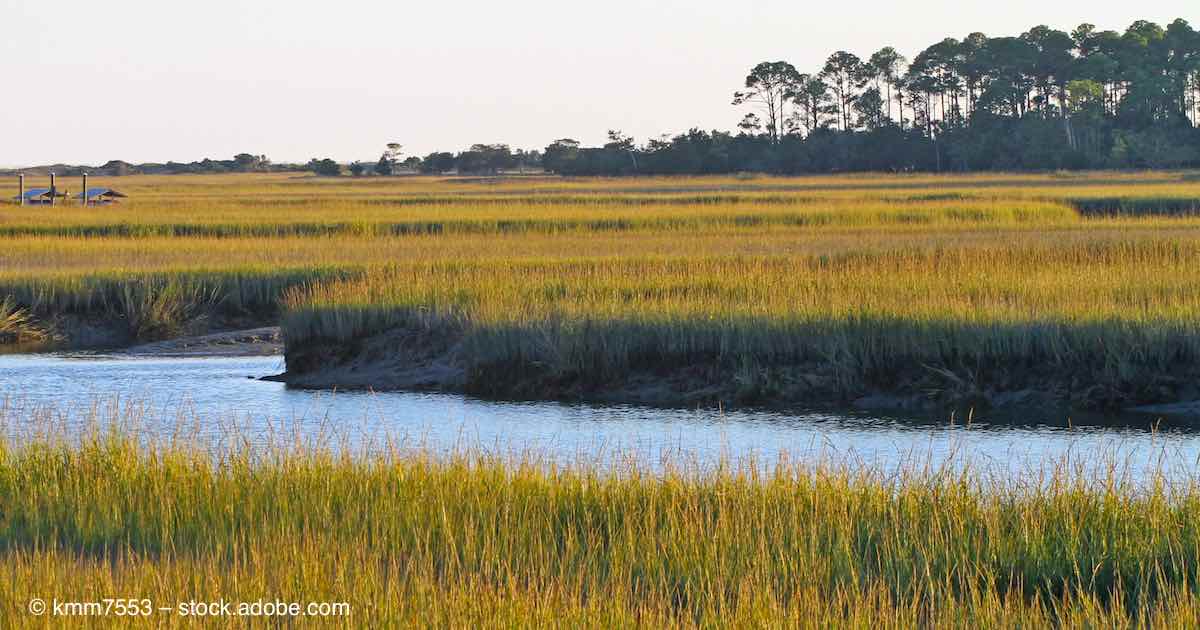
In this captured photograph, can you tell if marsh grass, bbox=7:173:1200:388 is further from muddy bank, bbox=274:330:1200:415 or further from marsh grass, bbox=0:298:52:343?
marsh grass, bbox=0:298:52:343

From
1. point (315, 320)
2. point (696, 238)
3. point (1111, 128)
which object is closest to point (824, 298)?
point (315, 320)

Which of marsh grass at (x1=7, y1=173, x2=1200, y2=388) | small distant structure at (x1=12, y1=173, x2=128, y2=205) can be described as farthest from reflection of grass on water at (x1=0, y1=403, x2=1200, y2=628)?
small distant structure at (x1=12, y1=173, x2=128, y2=205)

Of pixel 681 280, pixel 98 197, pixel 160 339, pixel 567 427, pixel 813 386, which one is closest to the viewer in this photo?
pixel 567 427

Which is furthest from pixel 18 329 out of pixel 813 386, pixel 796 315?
pixel 813 386

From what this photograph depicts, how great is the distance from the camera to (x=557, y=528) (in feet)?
28.6

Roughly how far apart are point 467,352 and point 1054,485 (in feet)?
36.1

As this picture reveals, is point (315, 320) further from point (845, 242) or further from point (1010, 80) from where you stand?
point (1010, 80)

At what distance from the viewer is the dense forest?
295 ft

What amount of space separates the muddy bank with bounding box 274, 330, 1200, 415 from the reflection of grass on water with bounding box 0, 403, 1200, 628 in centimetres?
625

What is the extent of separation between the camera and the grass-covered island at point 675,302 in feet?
53.3

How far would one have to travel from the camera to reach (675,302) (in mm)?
19250

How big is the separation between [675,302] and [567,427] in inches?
179

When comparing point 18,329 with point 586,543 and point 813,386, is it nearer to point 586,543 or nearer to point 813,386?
point 813,386

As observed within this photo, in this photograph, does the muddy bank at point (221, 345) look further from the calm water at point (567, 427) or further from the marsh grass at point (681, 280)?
the calm water at point (567, 427)
